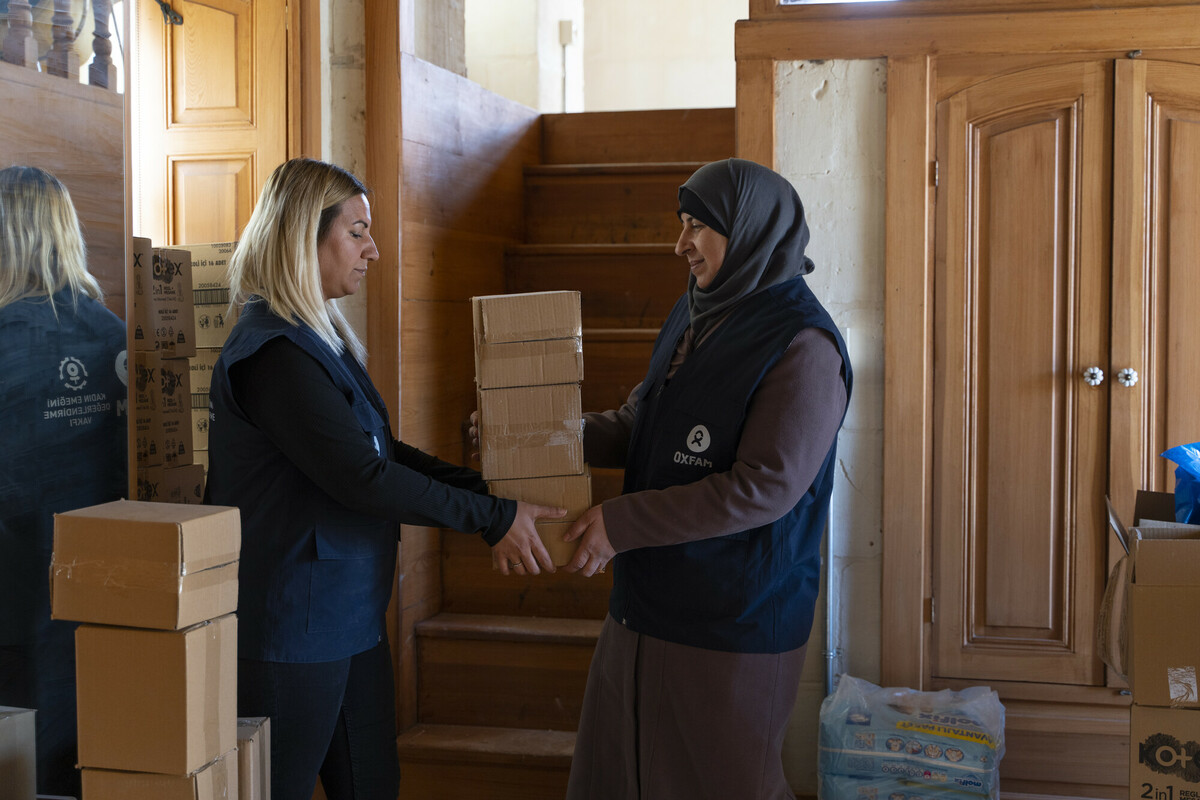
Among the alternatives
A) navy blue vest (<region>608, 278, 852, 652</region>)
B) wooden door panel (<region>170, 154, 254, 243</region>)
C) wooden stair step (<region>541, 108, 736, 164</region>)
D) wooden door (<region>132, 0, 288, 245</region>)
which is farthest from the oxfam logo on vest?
wooden stair step (<region>541, 108, 736, 164</region>)

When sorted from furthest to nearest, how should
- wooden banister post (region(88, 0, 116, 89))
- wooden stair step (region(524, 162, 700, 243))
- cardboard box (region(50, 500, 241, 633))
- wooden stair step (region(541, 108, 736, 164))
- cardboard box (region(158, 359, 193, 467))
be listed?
wooden stair step (region(541, 108, 736, 164)) < wooden stair step (region(524, 162, 700, 243)) < cardboard box (region(158, 359, 193, 467)) < wooden banister post (region(88, 0, 116, 89)) < cardboard box (region(50, 500, 241, 633))

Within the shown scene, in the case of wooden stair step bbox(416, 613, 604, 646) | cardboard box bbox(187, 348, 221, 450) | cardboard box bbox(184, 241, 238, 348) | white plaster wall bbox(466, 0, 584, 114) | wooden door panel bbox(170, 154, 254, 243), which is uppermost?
white plaster wall bbox(466, 0, 584, 114)

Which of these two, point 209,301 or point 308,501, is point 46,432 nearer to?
point 308,501

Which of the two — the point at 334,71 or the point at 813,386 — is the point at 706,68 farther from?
the point at 813,386

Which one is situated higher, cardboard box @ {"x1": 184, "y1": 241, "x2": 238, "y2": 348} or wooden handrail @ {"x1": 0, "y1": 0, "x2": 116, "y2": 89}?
wooden handrail @ {"x1": 0, "y1": 0, "x2": 116, "y2": 89}

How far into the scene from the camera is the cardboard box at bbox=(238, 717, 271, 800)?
1.47 m

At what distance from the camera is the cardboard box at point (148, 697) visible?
1348mm

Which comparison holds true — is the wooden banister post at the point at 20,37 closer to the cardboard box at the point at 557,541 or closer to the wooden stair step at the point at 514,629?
the cardboard box at the point at 557,541

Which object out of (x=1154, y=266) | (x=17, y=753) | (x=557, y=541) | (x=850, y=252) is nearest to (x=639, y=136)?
(x=850, y=252)

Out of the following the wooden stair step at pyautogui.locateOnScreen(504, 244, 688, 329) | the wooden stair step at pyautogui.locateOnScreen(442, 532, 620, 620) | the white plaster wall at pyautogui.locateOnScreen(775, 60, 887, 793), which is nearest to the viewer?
the white plaster wall at pyautogui.locateOnScreen(775, 60, 887, 793)

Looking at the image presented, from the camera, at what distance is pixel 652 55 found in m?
5.57

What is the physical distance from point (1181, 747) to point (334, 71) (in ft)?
7.60

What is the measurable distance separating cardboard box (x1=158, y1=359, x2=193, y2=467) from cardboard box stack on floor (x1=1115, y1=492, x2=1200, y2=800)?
191 cm

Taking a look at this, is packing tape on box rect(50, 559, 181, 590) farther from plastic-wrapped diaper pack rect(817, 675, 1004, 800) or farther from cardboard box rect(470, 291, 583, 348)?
plastic-wrapped diaper pack rect(817, 675, 1004, 800)
